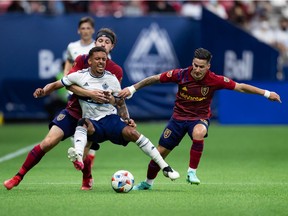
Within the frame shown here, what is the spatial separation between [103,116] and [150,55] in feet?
39.5

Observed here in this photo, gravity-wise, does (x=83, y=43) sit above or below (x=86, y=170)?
above

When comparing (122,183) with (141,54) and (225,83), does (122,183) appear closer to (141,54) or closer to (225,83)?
(225,83)

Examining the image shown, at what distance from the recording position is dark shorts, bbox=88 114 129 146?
32.6 ft

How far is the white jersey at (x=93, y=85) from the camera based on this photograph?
1010cm

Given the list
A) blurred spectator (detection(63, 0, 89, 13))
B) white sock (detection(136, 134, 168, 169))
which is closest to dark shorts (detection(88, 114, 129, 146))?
white sock (detection(136, 134, 168, 169))

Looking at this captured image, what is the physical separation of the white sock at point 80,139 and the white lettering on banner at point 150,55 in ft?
39.6

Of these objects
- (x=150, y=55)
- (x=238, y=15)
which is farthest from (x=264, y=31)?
(x=150, y=55)

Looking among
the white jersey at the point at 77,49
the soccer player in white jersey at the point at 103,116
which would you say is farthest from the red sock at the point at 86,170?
the white jersey at the point at 77,49

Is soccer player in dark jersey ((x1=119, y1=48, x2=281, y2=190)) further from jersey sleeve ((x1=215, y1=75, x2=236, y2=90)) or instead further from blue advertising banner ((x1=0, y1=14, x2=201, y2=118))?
blue advertising banner ((x1=0, y1=14, x2=201, y2=118))

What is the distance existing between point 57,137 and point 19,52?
12.6 meters

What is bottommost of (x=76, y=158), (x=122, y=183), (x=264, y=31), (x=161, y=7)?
(x=122, y=183)

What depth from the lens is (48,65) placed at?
22.2m

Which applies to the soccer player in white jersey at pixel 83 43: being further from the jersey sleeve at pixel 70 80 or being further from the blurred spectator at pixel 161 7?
the blurred spectator at pixel 161 7

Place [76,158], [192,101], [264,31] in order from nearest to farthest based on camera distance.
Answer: [76,158]
[192,101]
[264,31]
